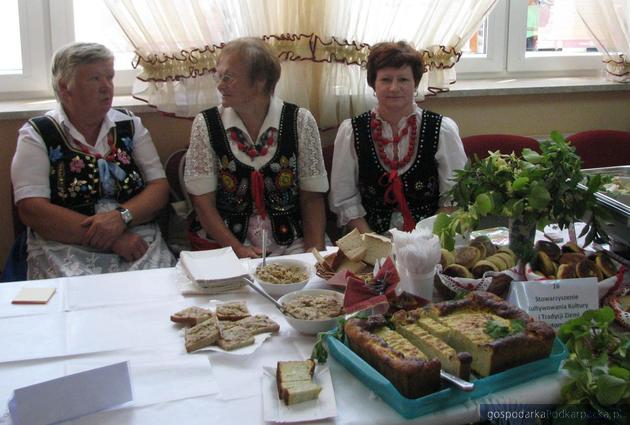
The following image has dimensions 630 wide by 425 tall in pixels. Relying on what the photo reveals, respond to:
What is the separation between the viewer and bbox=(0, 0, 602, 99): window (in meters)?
2.84

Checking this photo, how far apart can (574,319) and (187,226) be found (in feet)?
5.66

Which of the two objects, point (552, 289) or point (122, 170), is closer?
point (552, 289)

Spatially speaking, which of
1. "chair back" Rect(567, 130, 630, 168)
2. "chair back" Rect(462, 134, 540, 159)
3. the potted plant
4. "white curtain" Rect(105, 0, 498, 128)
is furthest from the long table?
"chair back" Rect(567, 130, 630, 168)

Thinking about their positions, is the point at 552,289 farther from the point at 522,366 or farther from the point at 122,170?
the point at 122,170

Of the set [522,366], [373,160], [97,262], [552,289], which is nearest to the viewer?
[522,366]

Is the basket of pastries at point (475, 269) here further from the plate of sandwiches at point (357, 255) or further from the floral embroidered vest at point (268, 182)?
Result: the floral embroidered vest at point (268, 182)

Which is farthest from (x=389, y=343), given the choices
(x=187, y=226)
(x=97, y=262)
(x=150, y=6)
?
(x=150, y=6)

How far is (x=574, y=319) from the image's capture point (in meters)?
1.34

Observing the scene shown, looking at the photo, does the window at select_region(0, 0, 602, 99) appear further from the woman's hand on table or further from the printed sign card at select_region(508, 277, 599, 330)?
the printed sign card at select_region(508, 277, 599, 330)

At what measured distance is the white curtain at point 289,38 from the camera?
2.73 m

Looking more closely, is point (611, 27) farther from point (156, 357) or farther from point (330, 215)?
point (156, 357)

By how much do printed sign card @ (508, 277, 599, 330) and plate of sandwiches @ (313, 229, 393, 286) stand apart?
36 centimetres

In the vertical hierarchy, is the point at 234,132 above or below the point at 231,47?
below

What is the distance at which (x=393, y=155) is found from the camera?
2607 mm
